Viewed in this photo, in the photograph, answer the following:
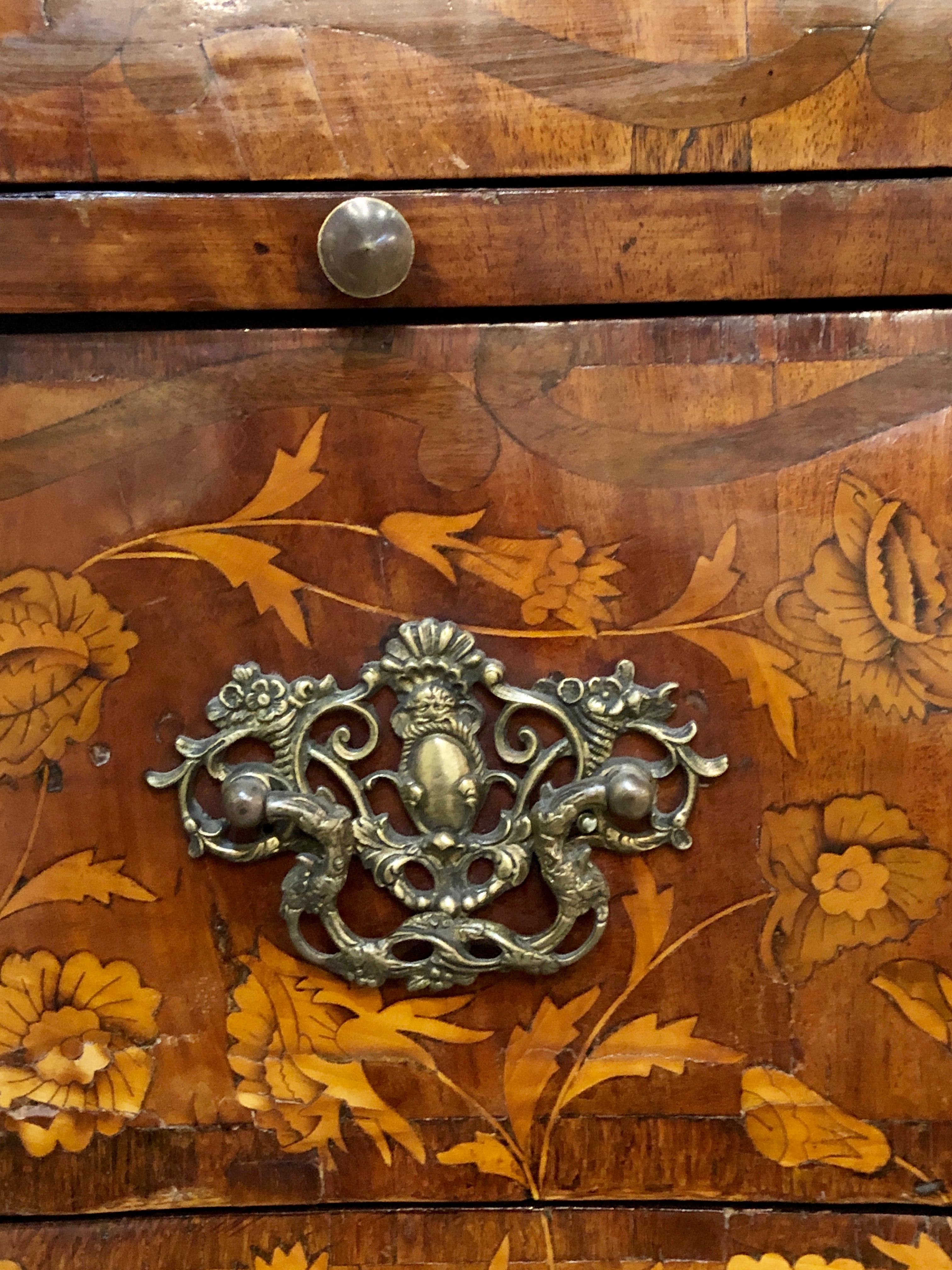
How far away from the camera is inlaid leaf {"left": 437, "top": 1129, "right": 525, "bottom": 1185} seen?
41cm

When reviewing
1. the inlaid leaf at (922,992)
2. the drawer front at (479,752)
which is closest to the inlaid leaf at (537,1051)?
the drawer front at (479,752)

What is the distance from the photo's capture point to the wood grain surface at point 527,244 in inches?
14.2

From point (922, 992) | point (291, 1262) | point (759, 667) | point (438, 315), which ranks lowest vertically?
point (291, 1262)

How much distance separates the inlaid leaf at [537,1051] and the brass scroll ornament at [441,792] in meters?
0.02

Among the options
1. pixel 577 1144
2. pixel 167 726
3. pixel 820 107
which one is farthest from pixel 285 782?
pixel 820 107

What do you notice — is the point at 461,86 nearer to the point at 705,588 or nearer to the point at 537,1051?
the point at 705,588

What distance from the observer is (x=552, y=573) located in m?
0.38

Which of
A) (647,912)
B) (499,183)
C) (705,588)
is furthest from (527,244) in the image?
(647,912)

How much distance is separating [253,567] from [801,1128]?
31cm

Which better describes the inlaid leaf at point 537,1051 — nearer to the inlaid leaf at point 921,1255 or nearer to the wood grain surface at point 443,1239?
the wood grain surface at point 443,1239

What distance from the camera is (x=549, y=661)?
384mm

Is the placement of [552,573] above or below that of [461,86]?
below

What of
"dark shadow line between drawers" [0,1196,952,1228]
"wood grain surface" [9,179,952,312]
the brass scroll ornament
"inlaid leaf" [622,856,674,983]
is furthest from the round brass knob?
"dark shadow line between drawers" [0,1196,952,1228]

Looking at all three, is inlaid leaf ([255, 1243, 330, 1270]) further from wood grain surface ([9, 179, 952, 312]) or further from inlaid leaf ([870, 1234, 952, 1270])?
wood grain surface ([9, 179, 952, 312])
